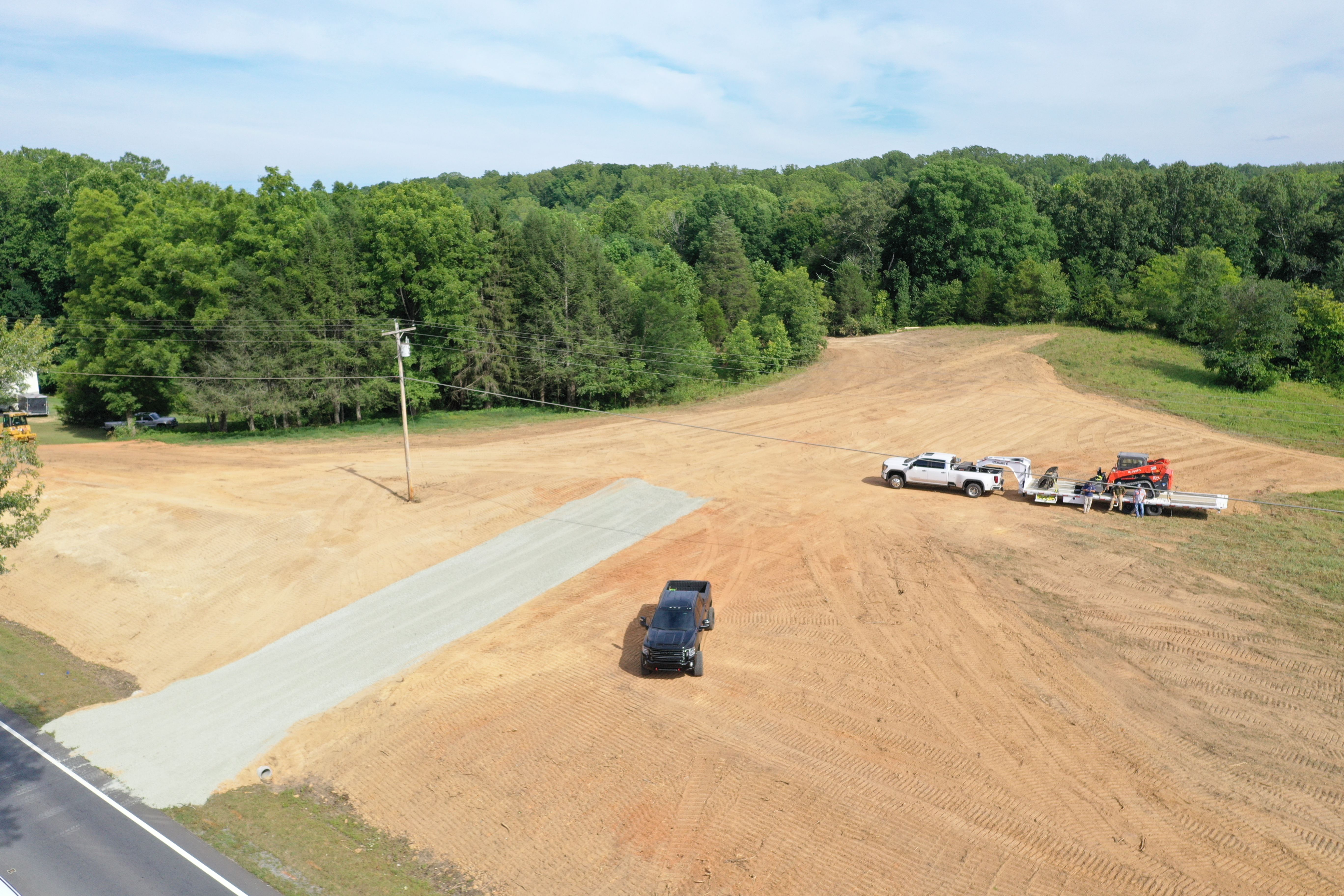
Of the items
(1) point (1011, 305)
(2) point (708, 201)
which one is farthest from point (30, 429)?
(2) point (708, 201)

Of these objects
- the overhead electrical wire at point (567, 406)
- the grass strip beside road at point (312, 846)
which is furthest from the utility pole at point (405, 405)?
the grass strip beside road at point (312, 846)

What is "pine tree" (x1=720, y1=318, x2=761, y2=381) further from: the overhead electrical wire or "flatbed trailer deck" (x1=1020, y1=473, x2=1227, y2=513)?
"flatbed trailer deck" (x1=1020, y1=473, x2=1227, y2=513)

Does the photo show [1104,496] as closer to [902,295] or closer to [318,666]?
[318,666]

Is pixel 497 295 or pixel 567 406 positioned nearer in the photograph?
pixel 567 406

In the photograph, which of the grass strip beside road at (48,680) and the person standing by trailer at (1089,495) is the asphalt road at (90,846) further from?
the person standing by trailer at (1089,495)

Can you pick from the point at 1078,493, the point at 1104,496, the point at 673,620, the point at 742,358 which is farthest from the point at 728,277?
the point at 673,620

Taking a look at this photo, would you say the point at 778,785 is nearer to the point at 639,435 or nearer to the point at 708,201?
the point at 639,435
